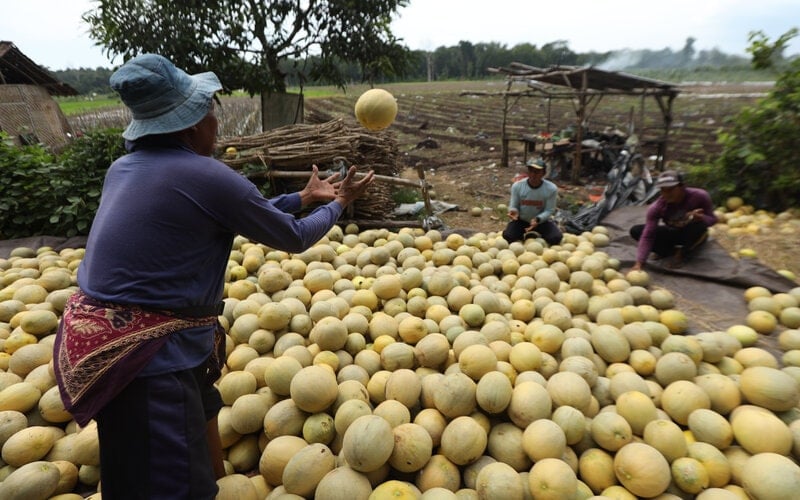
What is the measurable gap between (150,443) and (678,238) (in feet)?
19.5

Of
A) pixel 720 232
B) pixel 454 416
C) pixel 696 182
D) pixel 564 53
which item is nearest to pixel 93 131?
pixel 454 416

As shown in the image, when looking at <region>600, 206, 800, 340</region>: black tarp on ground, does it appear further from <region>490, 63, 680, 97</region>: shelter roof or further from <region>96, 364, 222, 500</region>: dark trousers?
<region>490, 63, 680, 97</region>: shelter roof

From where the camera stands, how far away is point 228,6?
9.51 m

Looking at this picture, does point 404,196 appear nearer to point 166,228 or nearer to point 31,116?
point 166,228

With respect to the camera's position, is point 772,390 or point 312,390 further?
point 772,390

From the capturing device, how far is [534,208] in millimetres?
6422

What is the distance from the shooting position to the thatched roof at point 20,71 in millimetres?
14477

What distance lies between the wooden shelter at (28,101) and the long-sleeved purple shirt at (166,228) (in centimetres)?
1561

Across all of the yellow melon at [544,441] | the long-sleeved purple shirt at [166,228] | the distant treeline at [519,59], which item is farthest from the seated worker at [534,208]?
the distant treeline at [519,59]

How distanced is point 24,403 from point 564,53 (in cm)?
9482

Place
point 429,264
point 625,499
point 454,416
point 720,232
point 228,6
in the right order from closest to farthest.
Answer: point 625,499, point 454,416, point 429,264, point 720,232, point 228,6

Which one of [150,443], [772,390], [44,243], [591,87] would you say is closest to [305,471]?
[150,443]

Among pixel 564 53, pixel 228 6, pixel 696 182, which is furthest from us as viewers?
pixel 564 53

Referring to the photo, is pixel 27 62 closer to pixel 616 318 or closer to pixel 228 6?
pixel 228 6
